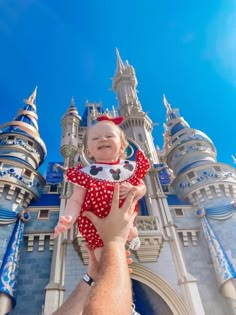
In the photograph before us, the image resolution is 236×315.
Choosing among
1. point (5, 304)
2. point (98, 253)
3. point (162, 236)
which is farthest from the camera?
point (162, 236)

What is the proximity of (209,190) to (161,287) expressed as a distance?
6949 millimetres

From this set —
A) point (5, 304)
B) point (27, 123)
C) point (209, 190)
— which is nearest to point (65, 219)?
point (5, 304)

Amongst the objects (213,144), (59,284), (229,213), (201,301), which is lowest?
(201,301)

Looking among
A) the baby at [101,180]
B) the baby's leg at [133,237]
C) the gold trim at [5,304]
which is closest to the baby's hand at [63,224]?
the baby at [101,180]

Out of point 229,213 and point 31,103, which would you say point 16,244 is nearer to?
point 229,213

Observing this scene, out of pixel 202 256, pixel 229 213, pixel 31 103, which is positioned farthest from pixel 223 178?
pixel 31 103

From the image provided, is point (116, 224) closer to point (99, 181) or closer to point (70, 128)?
point (99, 181)

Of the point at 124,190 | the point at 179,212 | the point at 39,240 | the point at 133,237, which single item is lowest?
the point at 133,237

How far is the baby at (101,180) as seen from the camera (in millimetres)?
2928

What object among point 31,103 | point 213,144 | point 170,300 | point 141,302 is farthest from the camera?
point 31,103

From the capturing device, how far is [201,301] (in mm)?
11203

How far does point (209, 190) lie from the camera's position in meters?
15.1


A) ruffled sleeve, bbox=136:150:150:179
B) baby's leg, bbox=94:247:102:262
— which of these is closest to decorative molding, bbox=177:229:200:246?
ruffled sleeve, bbox=136:150:150:179

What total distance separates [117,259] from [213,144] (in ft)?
67.1
